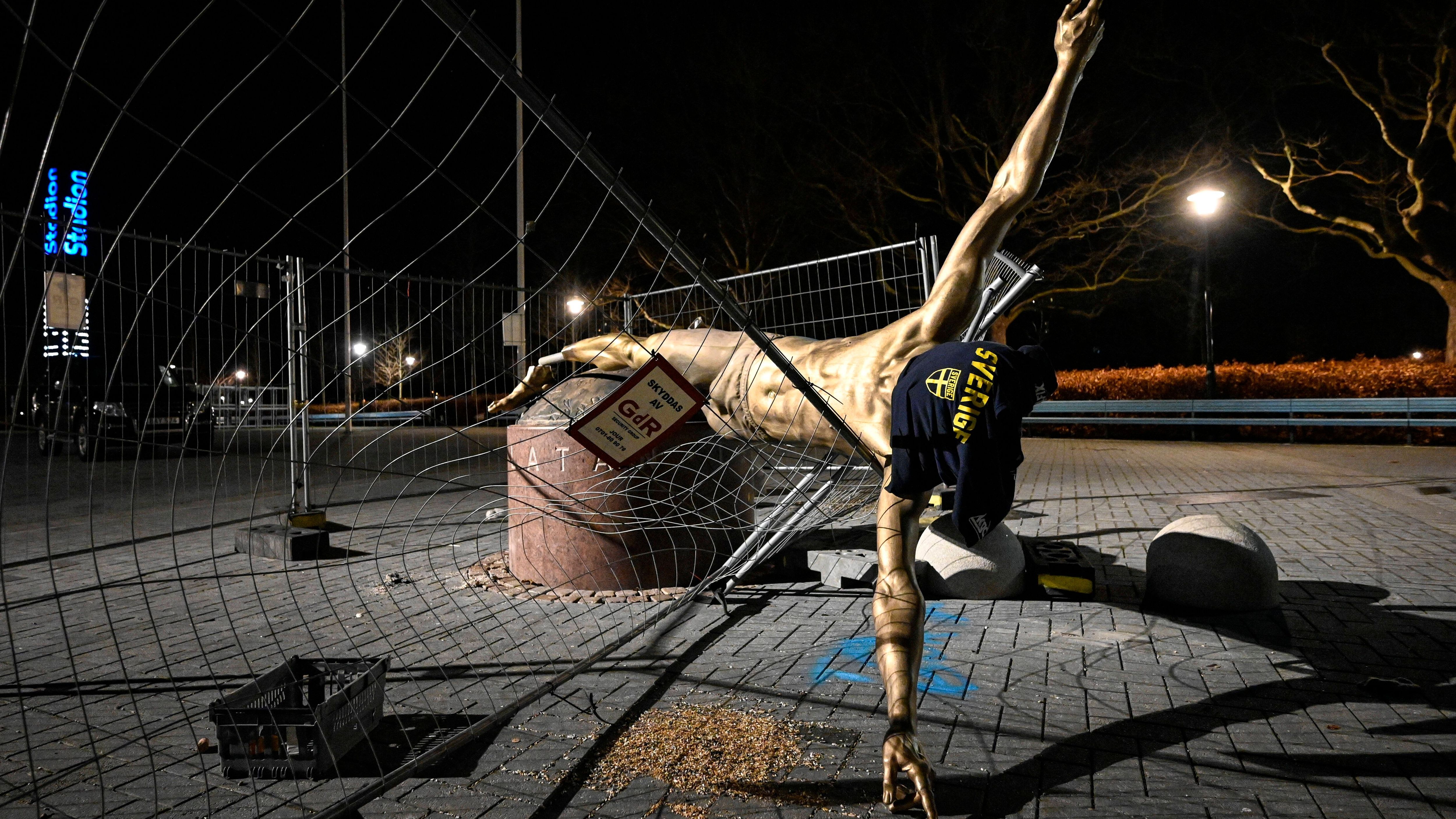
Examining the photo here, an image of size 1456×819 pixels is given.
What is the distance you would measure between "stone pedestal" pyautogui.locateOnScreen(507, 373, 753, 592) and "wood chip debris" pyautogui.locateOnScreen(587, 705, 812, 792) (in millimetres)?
1990

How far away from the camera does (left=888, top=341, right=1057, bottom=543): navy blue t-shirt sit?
2.94m

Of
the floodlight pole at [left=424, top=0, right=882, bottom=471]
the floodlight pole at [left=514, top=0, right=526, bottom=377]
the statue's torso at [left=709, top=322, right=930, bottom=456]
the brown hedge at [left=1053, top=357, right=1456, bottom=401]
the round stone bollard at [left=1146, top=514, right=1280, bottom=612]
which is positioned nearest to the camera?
the floodlight pole at [left=424, top=0, right=882, bottom=471]

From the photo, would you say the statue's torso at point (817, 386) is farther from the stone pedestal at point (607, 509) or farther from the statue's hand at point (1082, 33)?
the statue's hand at point (1082, 33)

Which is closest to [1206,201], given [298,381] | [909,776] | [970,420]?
[298,381]

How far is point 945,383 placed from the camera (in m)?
3.00

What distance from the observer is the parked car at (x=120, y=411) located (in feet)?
8.43

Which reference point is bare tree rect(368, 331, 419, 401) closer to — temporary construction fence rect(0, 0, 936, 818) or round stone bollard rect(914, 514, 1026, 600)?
temporary construction fence rect(0, 0, 936, 818)

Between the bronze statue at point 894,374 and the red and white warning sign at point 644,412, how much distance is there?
12cm

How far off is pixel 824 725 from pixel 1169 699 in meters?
1.63

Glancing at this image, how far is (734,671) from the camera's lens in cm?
430

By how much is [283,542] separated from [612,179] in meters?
6.19

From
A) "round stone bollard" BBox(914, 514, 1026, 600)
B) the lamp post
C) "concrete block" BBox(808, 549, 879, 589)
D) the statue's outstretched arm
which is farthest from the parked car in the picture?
the lamp post

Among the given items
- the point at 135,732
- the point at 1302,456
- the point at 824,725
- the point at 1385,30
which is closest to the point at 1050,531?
the point at 824,725

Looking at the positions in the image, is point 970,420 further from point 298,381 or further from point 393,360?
point 393,360
